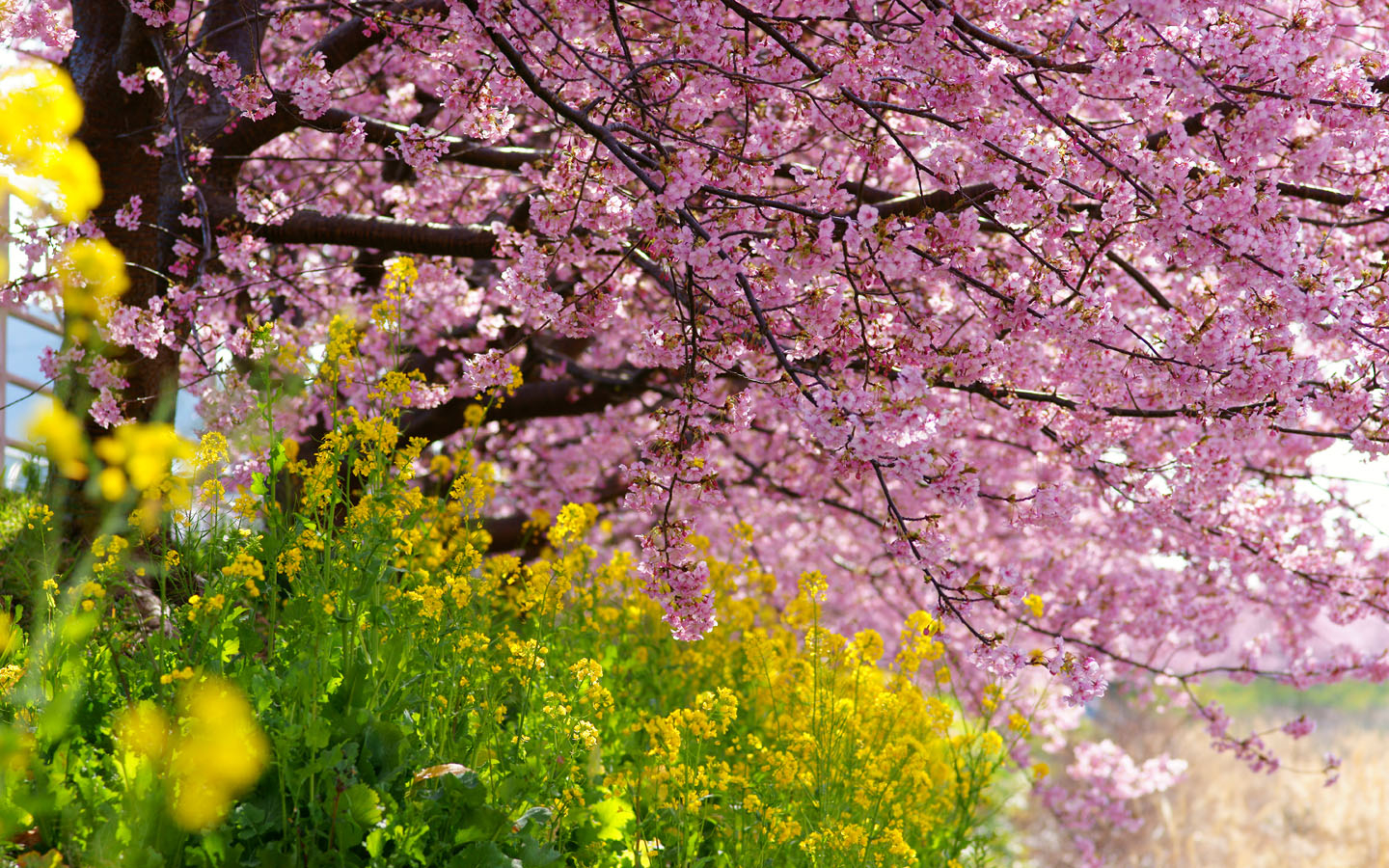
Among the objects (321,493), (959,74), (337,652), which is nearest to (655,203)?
(959,74)

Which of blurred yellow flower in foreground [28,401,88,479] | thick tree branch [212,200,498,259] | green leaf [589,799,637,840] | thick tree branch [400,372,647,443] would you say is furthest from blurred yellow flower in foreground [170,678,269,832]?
thick tree branch [400,372,647,443]

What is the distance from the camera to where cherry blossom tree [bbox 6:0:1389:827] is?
324 cm

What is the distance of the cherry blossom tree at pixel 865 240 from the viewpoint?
10.6 feet

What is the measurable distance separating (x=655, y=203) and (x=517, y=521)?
6181 millimetres

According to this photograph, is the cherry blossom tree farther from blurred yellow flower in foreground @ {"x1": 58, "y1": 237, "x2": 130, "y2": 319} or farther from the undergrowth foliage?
the undergrowth foliage

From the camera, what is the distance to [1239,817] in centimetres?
1688

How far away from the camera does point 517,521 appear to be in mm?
8891

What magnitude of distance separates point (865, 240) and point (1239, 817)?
1770cm

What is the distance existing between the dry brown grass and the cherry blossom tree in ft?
31.6

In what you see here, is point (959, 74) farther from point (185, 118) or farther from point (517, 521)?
point (517, 521)

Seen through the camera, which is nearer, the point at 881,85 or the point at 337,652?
the point at 337,652

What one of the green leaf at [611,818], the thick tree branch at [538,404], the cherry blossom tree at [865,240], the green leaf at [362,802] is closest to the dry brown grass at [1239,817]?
the cherry blossom tree at [865,240]

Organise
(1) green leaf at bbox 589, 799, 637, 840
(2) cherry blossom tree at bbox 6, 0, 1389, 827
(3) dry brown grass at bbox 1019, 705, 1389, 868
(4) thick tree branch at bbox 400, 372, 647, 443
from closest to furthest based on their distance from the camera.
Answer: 1. (2) cherry blossom tree at bbox 6, 0, 1389, 827
2. (1) green leaf at bbox 589, 799, 637, 840
3. (4) thick tree branch at bbox 400, 372, 647, 443
4. (3) dry brown grass at bbox 1019, 705, 1389, 868

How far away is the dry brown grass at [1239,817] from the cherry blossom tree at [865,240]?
9619mm
